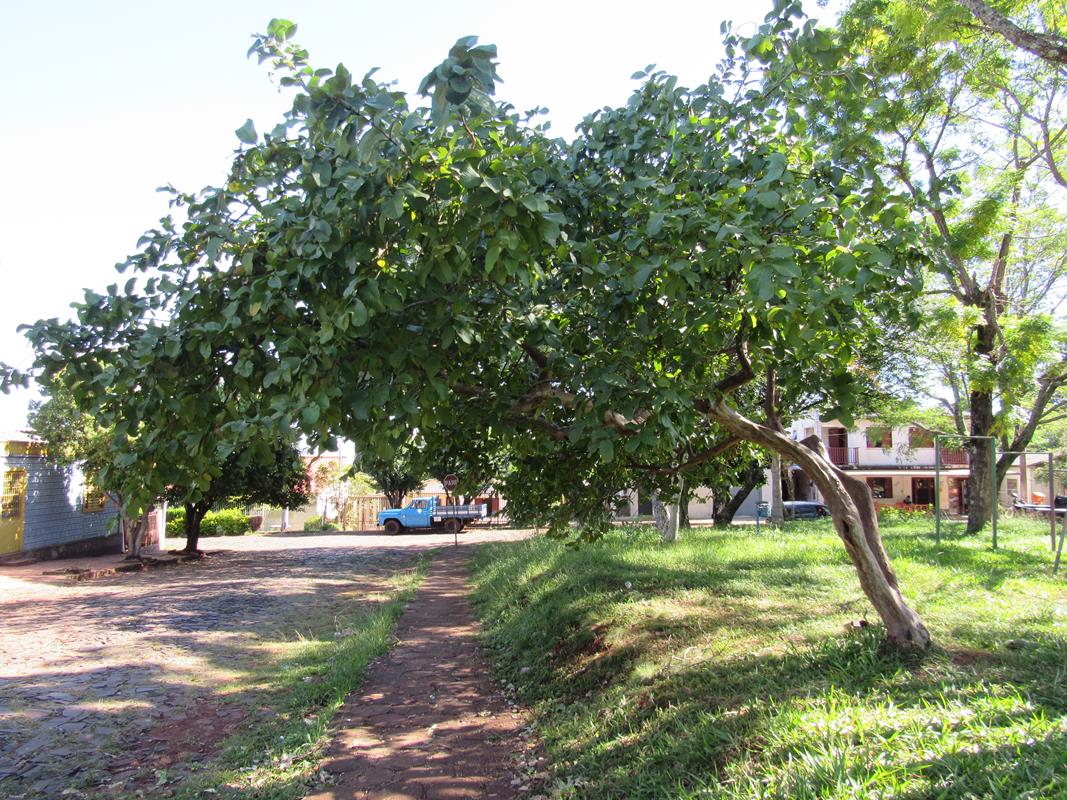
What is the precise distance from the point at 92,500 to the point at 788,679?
937 inches

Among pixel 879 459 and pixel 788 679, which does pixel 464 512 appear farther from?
pixel 788 679

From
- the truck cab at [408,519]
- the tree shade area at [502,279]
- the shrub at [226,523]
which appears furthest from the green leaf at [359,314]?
the shrub at [226,523]

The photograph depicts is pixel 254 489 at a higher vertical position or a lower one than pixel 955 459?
lower

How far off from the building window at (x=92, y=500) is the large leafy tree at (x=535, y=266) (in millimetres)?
21694

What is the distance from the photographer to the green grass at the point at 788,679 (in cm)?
377

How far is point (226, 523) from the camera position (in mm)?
36156

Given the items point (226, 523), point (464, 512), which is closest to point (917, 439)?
point (464, 512)

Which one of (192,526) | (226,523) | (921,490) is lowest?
(226,523)

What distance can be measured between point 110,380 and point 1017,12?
1219 cm

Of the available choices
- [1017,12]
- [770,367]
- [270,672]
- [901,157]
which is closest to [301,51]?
[770,367]

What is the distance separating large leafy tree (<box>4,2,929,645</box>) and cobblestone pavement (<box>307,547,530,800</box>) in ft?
8.32

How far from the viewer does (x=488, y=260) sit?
10.7 feet

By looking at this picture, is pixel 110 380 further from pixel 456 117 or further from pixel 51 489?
pixel 51 489

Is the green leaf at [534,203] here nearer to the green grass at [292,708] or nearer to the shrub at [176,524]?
the green grass at [292,708]
